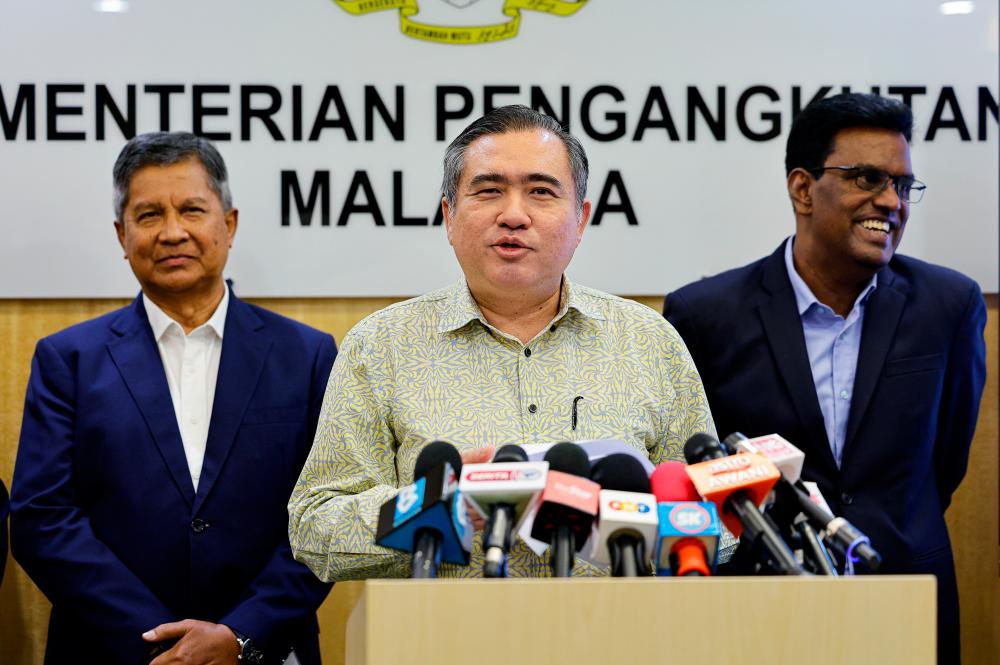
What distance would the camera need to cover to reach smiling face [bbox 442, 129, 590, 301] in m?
2.36

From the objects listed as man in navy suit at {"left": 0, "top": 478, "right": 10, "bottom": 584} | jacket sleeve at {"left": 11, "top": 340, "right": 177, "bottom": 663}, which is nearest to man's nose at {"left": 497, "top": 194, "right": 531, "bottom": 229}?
jacket sleeve at {"left": 11, "top": 340, "right": 177, "bottom": 663}

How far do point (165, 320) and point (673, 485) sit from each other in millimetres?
1780

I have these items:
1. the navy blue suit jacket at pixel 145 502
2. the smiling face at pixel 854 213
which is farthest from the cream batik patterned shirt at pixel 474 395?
the smiling face at pixel 854 213

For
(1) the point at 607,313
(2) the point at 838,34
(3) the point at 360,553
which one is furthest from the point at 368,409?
(2) the point at 838,34

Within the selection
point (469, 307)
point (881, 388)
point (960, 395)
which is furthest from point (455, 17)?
point (960, 395)

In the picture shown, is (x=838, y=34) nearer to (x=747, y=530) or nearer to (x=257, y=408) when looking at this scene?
(x=257, y=408)

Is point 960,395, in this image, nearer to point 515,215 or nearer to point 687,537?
point 515,215

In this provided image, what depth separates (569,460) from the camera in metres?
1.75

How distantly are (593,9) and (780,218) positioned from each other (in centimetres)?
85

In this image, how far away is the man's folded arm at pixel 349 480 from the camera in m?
2.12

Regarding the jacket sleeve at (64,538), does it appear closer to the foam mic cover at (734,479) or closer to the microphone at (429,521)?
the microphone at (429,521)

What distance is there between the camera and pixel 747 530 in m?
1.70

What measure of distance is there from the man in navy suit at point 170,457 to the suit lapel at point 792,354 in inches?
46.0

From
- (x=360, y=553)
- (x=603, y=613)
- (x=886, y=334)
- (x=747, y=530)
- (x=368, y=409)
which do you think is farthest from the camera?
(x=886, y=334)
